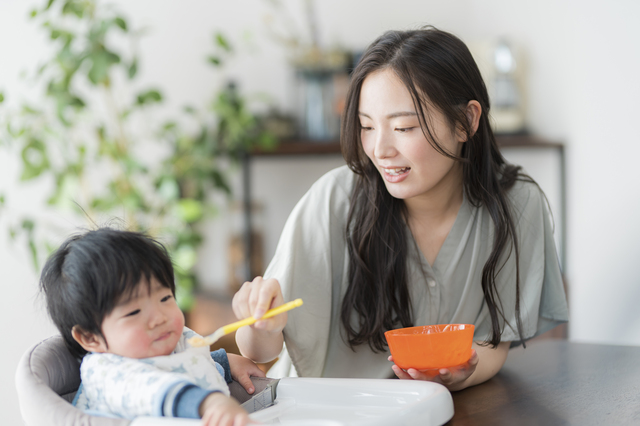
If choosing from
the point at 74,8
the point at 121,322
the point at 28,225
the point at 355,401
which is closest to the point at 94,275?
the point at 121,322

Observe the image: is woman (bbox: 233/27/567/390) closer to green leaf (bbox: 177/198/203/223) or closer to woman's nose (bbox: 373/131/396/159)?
woman's nose (bbox: 373/131/396/159)

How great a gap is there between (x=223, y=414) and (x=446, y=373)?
1.27 feet

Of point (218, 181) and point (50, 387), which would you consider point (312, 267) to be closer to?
point (50, 387)

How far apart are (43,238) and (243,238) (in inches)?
37.5

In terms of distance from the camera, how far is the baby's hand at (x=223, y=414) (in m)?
0.60

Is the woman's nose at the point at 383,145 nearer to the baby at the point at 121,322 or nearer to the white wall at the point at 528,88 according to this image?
the baby at the point at 121,322

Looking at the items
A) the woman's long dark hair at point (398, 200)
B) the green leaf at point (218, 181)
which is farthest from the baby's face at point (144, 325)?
the green leaf at point (218, 181)

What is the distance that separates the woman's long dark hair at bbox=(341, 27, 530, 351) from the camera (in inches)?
A: 41.0

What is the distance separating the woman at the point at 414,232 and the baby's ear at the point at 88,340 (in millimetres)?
343

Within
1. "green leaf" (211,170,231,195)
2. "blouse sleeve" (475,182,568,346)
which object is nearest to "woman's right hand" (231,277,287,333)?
"blouse sleeve" (475,182,568,346)

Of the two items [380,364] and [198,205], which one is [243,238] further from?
[380,364]

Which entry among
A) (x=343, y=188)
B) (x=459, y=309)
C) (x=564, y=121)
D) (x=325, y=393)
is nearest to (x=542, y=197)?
(x=459, y=309)

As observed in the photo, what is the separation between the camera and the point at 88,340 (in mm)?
753

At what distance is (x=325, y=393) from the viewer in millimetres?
789
